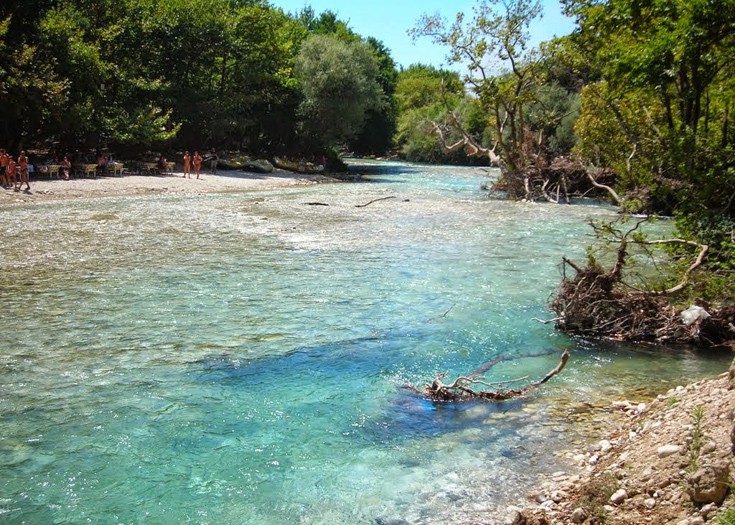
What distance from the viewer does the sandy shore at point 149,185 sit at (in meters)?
31.7

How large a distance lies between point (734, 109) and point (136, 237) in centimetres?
1988

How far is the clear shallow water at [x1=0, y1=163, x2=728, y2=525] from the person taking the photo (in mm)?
6051

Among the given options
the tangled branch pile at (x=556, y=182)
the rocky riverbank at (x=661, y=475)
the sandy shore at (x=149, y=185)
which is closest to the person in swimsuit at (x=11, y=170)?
the sandy shore at (x=149, y=185)

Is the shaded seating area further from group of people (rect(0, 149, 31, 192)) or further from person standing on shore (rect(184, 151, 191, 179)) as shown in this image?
group of people (rect(0, 149, 31, 192))

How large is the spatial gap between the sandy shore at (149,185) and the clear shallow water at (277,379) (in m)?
13.3

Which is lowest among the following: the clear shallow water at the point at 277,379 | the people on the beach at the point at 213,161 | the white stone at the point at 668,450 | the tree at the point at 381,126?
the clear shallow water at the point at 277,379

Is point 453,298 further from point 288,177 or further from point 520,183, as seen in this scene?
point 288,177

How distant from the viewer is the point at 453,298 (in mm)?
13625

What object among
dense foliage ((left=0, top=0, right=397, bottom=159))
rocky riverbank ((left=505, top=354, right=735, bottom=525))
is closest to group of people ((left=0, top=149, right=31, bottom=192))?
dense foliage ((left=0, top=0, right=397, bottom=159))

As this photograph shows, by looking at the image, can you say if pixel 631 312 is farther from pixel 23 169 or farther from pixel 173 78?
pixel 173 78

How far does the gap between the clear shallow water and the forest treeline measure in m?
2.75

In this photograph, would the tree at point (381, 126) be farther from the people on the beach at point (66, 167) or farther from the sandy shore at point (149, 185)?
the people on the beach at point (66, 167)

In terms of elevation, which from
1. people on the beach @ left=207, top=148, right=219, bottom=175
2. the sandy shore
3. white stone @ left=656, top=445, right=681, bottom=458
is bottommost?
white stone @ left=656, top=445, right=681, bottom=458

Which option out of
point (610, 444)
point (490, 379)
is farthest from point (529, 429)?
point (490, 379)
